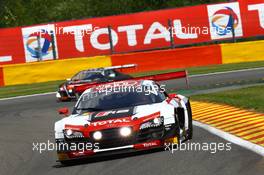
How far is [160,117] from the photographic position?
1022cm

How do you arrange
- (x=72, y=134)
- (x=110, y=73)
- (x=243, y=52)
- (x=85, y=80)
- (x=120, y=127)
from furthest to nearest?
1. (x=243, y=52)
2. (x=110, y=73)
3. (x=85, y=80)
4. (x=72, y=134)
5. (x=120, y=127)

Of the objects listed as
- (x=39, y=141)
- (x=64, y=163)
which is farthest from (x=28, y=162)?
(x=39, y=141)

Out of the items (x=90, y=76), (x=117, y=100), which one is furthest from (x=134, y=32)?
(x=117, y=100)

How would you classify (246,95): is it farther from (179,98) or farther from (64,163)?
(64,163)

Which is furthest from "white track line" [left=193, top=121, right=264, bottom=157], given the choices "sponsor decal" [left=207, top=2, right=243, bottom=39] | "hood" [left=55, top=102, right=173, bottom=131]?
"sponsor decal" [left=207, top=2, right=243, bottom=39]

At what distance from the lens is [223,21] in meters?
31.7

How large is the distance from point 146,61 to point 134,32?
275 cm

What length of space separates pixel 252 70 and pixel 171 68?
3801 millimetres

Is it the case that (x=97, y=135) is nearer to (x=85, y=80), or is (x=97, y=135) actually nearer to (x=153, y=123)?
(x=153, y=123)

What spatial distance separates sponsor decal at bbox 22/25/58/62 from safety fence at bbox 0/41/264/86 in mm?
A: 2091

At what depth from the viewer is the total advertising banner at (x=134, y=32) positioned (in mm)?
30766

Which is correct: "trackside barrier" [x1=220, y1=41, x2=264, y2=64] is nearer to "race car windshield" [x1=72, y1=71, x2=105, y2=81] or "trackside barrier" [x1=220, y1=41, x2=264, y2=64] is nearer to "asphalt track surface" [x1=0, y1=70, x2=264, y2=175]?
"race car windshield" [x1=72, y1=71, x2=105, y2=81]

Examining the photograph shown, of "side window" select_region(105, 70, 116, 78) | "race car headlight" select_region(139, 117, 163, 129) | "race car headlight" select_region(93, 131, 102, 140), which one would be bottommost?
"race car headlight" select_region(93, 131, 102, 140)

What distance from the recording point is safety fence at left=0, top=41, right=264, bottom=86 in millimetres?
28594
